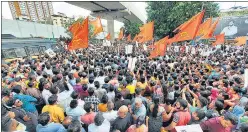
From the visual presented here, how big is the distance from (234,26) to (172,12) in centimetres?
1082

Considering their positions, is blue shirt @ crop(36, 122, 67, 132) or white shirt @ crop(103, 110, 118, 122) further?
white shirt @ crop(103, 110, 118, 122)

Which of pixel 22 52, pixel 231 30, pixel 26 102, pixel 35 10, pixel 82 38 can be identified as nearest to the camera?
pixel 26 102

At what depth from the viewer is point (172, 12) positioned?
24.8m

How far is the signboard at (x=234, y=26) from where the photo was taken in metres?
29.4

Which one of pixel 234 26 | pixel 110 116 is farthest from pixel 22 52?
pixel 234 26

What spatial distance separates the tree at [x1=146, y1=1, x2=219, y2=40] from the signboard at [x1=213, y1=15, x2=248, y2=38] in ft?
13.8

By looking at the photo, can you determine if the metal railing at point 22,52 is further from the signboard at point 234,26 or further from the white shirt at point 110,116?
the signboard at point 234,26

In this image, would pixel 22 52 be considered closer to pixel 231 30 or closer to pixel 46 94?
pixel 46 94

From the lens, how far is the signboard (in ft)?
96.3

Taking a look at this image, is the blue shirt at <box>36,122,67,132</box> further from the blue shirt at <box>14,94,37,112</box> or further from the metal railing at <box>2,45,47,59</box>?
the metal railing at <box>2,45,47,59</box>

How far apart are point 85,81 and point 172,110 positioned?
272 centimetres

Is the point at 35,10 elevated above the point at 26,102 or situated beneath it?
elevated above

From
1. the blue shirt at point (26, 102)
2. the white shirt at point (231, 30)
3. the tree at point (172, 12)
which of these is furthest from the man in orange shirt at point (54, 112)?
the white shirt at point (231, 30)

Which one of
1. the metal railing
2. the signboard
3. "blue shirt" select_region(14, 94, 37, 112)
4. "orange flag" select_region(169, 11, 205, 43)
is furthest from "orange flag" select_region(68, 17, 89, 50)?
the signboard
